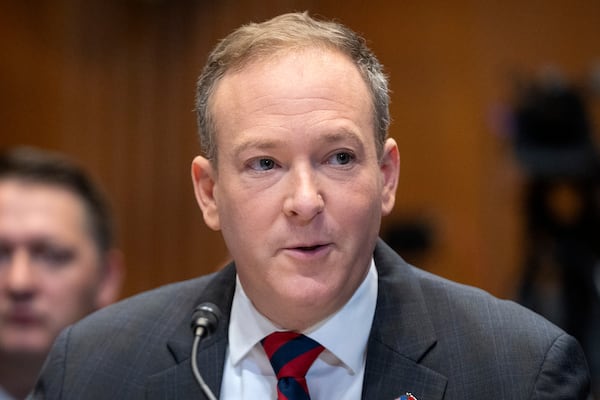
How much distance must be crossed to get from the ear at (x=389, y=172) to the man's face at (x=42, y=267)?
1.64m

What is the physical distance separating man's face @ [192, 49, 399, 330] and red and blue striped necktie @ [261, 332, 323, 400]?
0.21ft

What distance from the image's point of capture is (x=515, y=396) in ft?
6.97

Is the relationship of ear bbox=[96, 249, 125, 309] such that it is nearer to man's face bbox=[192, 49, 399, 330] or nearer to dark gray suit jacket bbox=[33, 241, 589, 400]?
dark gray suit jacket bbox=[33, 241, 589, 400]

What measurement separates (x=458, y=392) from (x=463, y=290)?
0.93 feet

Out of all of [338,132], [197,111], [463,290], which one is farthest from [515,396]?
[197,111]

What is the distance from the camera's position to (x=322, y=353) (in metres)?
2.26

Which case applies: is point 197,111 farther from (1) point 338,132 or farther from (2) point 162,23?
(2) point 162,23

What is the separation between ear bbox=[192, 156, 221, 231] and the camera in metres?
2.32

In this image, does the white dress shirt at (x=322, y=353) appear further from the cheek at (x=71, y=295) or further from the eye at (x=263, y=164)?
the cheek at (x=71, y=295)

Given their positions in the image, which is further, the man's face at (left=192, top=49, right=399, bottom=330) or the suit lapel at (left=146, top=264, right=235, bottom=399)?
the suit lapel at (left=146, top=264, right=235, bottom=399)

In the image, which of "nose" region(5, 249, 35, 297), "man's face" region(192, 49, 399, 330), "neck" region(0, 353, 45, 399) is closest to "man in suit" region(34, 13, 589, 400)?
"man's face" region(192, 49, 399, 330)

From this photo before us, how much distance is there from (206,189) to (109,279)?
1.59 meters

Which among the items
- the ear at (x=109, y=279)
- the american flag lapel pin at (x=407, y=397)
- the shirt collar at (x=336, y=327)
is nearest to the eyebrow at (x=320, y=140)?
the shirt collar at (x=336, y=327)

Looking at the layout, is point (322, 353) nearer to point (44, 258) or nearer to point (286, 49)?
point (286, 49)
